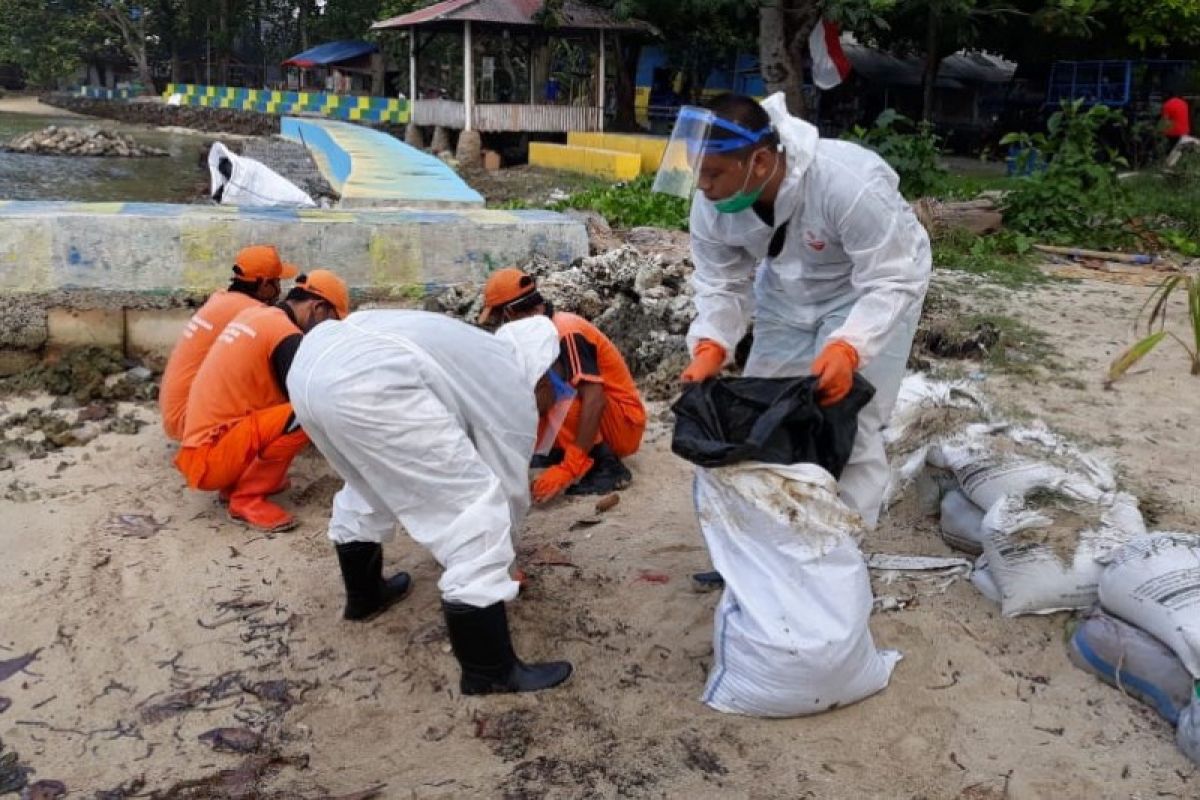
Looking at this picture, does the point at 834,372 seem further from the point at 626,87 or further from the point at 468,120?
the point at 626,87

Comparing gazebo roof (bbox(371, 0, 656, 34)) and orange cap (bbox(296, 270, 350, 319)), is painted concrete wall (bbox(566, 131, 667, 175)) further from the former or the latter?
orange cap (bbox(296, 270, 350, 319))

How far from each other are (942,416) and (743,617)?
183 cm

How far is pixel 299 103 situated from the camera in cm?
3016

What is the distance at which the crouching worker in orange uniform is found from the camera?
3730mm

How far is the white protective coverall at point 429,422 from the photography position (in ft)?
7.85

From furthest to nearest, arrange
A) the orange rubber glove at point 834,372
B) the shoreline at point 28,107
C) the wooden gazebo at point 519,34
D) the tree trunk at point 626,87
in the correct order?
the shoreline at point 28,107, the tree trunk at point 626,87, the wooden gazebo at point 519,34, the orange rubber glove at point 834,372

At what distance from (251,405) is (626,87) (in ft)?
61.2

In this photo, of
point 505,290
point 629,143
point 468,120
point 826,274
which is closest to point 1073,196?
point 505,290

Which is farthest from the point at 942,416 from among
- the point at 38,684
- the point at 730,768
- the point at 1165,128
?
the point at 1165,128

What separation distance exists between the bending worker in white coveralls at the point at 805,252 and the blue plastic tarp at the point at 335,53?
32687mm

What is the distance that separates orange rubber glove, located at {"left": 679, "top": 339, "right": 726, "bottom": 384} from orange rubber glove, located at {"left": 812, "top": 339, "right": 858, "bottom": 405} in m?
0.34

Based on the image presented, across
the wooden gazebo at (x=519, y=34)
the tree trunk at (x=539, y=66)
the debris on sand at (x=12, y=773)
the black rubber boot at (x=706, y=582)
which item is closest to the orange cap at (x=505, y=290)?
the black rubber boot at (x=706, y=582)

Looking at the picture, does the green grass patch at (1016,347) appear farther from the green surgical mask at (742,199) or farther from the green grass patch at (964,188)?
the green grass patch at (964,188)

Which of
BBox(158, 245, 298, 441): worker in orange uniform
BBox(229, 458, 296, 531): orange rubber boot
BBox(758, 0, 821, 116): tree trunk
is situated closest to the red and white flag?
BBox(758, 0, 821, 116): tree trunk
